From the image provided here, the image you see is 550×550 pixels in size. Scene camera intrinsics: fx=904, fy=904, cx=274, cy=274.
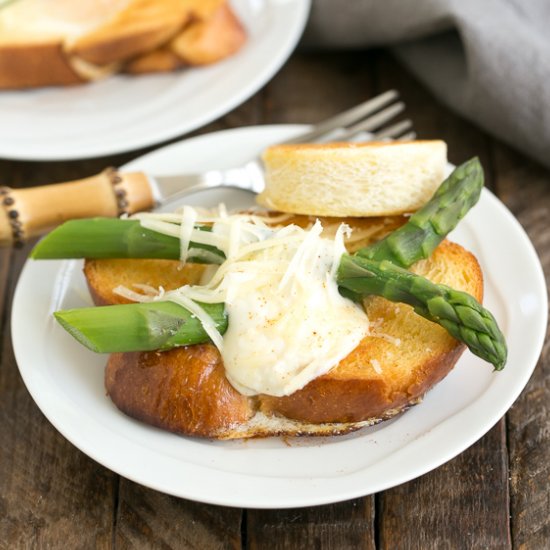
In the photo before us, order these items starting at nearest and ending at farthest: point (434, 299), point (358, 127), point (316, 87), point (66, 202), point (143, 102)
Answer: point (434, 299) → point (66, 202) → point (358, 127) → point (143, 102) → point (316, 87)

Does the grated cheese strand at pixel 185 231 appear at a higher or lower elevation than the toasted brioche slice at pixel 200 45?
higher

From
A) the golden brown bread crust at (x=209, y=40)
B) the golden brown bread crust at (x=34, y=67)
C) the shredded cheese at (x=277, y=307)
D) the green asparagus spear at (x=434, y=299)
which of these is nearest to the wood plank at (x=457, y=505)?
the green asparagus spear at (x=434, y=299)

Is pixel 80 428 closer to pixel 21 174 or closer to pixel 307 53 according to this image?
pixel 21 174

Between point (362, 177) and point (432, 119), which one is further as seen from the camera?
point (432, 119)

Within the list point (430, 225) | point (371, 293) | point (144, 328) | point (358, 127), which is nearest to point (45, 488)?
point (144, 328)

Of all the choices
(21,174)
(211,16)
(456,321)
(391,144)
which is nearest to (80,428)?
(456,321)

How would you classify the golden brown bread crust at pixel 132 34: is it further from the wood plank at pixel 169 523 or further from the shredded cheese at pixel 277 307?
the wood plank at pixel 169 523

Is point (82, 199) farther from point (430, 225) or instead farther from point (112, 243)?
point (430, 225)

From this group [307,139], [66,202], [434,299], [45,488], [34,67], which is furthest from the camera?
[34,67]
